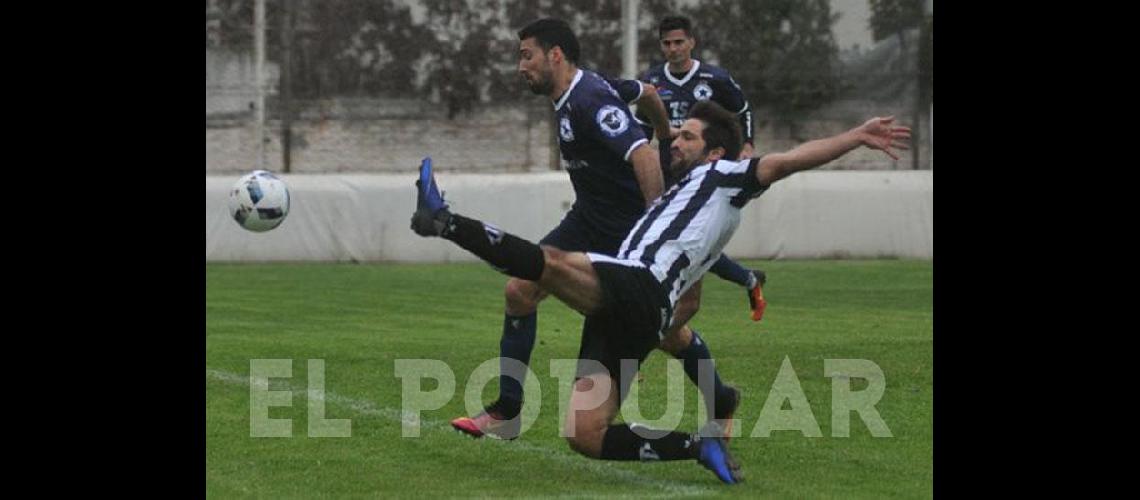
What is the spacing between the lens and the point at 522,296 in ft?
30.1

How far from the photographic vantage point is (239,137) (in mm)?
23891

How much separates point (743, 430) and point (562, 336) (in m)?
5.06

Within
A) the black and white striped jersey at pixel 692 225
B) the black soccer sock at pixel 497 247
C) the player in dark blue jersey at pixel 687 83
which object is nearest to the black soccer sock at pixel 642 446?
the black and white striped jersey at pixel 692 225

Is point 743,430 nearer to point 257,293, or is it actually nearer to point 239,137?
point 257,293

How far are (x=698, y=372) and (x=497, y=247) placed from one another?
5.76 feet

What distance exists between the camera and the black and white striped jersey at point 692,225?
7.61 m

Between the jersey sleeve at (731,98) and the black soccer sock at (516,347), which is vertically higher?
the jersey sleeve at (731,98)

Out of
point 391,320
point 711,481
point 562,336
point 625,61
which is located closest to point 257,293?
point 391,320

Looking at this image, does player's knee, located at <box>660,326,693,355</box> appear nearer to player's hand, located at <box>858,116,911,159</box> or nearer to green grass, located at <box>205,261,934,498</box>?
green grass, located at <box>205,261,934,498</box>

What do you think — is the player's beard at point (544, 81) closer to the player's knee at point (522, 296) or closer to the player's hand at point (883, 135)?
the player's knee at point (522, 296)

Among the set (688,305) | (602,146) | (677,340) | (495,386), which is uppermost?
(602,146)

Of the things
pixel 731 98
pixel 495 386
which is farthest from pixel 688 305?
pixel 731 98

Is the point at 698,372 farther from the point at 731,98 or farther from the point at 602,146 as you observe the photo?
the point at 731,98

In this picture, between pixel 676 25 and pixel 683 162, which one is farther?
pixel 676 25
